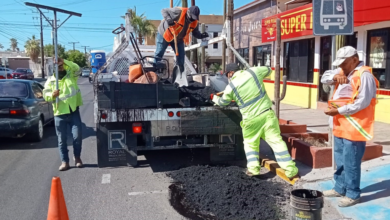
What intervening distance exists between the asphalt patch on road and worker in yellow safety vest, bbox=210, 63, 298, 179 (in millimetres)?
328

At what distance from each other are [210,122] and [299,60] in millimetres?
9380

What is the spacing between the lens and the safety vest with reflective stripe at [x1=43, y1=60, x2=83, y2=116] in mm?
6109

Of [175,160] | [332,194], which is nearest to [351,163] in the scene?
[332,194]

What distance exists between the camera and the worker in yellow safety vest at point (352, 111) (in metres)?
4.06

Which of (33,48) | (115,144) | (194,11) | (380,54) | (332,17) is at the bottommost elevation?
(115,144)

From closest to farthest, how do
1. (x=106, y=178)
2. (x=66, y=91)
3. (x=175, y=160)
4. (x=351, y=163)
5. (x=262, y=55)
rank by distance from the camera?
(x=351, y=163), (x=106, y=178), (x=66, y=91), (x=175, y=160), (x=262, y=55)

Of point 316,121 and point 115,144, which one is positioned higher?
point 115,144

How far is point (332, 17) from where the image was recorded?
5.03 meters

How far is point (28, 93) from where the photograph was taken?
→ 8.47 m

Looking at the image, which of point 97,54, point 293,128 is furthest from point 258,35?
point 293,128

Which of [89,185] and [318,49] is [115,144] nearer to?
[89,185]

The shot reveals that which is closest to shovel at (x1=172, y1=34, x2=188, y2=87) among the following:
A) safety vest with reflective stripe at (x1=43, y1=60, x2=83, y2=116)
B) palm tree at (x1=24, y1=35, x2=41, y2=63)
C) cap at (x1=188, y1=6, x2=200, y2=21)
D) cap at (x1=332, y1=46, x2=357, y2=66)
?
cap at (x1=188, y1=6, x2=200, y2=21)

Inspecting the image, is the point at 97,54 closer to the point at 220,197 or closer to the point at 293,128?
the point at 293,128

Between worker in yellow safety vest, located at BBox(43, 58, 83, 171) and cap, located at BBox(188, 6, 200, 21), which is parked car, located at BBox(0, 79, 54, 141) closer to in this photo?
worker in yellow safety vest, located at BBox(43, 58, 83, 171)
